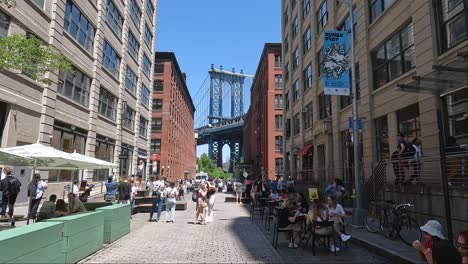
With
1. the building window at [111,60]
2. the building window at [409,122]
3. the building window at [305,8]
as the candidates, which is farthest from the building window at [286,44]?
the building window at [409,122]

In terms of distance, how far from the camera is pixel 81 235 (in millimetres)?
8234

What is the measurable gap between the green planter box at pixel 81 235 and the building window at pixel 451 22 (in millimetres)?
12694

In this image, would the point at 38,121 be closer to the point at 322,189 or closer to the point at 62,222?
the point at 62,222

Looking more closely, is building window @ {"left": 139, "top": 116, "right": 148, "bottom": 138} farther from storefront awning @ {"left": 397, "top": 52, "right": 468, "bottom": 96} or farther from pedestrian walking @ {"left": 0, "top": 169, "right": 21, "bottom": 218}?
storefront awning @ {"left": 397, "top": 52, "right": 468, "bottom": 96}

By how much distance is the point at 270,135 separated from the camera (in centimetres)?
6000

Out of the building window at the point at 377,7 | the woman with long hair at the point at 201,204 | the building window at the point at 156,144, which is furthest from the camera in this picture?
the building window at the point at 156,144

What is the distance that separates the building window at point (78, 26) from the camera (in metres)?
24.3

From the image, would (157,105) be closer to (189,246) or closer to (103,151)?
(103,151)

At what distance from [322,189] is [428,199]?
12.3 m

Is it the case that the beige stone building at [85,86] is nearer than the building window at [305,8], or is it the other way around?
the beige stone building at [85,86]

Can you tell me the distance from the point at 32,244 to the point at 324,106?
23986mm

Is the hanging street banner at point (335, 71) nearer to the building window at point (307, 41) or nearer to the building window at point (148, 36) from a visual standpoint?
the building window at point (307, 41)

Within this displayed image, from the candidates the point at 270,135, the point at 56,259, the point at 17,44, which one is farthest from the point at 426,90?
the point at 270,135

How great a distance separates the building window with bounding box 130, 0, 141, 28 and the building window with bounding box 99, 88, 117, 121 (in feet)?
34.8
